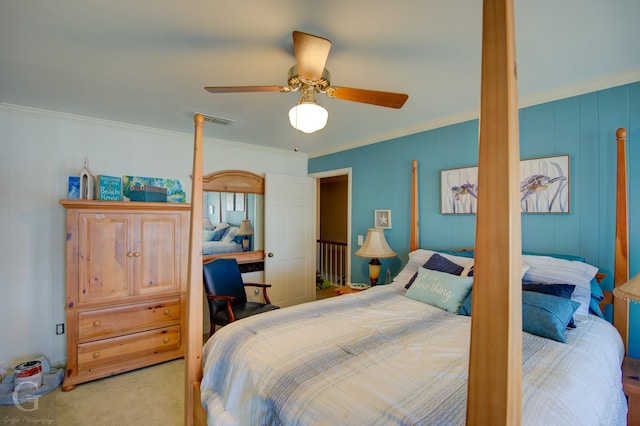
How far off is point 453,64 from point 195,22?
1554 millimetres

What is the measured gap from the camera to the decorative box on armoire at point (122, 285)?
253 cm

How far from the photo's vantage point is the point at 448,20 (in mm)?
1483

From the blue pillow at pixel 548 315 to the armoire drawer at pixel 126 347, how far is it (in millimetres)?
3031

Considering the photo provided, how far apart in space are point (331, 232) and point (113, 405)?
547 centimetres

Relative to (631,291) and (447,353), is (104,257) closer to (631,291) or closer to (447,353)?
(447,353)

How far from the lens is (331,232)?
7320mm

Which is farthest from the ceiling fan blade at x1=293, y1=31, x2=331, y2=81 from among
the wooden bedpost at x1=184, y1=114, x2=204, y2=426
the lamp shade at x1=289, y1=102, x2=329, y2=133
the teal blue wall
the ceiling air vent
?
the teal blue wall

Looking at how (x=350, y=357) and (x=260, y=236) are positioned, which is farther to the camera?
(x=260, y=236)

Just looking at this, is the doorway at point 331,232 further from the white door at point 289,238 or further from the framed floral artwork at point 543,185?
the framed floral artwork at point 543,185

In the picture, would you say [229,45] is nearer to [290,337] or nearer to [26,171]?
[290,337]

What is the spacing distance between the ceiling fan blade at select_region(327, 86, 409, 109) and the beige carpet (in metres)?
2.48

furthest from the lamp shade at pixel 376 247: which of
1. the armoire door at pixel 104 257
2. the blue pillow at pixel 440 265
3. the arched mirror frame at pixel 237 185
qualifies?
the armoire door at pixel 104 257

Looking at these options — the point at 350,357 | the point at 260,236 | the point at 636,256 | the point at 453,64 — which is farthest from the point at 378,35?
the point at 260,236

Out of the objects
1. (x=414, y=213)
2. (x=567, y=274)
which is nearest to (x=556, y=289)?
(x=567, y=274)
